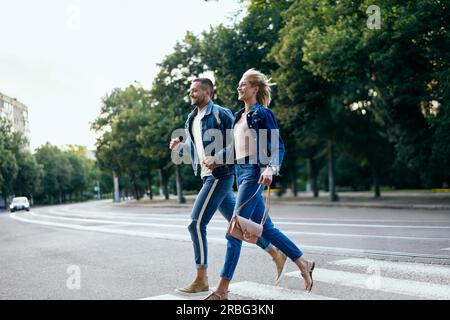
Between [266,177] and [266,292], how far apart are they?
115 centimetres

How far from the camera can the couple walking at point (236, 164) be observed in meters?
4.60

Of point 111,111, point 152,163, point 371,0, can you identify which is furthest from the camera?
point 111,111

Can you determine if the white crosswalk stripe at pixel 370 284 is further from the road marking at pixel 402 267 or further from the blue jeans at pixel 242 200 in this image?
the blue jeans at pixel 242 200

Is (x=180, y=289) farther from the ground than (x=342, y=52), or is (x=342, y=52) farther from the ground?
(x=342, y=52)

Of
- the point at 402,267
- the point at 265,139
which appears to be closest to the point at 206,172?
the point at 265,139

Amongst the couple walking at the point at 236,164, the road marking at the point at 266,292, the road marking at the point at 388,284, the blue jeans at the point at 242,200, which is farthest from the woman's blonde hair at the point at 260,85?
the road marking at the point at 388,284

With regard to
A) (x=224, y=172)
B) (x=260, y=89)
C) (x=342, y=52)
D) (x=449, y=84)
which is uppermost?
(x=342, y=52)

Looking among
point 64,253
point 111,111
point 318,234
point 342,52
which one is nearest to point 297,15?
point 342,52

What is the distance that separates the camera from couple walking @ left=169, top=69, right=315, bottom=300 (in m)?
4.60

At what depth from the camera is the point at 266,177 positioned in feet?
14.4

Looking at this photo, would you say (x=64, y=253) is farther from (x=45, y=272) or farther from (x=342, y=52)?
(x=342, y=52)

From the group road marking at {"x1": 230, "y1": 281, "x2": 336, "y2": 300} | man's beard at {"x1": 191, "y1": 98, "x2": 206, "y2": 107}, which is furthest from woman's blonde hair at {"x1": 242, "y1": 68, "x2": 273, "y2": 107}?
road marking at {"x1": 230, "y1": 281, "x2": 336, "y2": 300}

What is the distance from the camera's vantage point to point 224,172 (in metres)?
4.94
